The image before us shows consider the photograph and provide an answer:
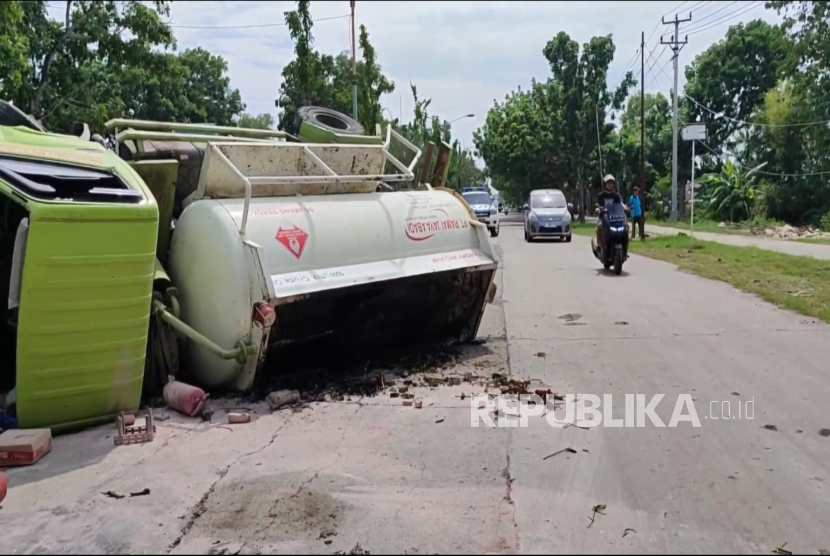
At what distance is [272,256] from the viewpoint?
5.84 meters

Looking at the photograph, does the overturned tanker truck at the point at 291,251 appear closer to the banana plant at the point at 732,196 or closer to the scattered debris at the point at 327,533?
the scattered debris at the point at 327,533

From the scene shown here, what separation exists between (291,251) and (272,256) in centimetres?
20

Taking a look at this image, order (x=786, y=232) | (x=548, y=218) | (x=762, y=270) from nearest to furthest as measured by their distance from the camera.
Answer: (x=762, y=270) < (x=548, y=218) < (x=786, y=232)

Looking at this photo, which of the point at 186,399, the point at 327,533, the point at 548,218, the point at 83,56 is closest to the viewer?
the point at 327,533

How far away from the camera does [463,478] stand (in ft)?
13.9

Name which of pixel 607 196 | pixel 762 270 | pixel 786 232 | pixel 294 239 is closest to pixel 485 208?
pixel 786 232

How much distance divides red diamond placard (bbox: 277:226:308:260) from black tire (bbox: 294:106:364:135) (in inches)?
110

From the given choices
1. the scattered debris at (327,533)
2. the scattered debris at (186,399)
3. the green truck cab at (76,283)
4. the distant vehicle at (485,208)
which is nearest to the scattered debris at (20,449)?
the green truck cab at (76,283)

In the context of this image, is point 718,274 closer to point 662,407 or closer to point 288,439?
point 662,407

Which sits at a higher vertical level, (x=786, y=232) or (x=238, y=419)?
(x=238, y=419)

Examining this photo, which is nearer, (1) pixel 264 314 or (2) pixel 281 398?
(1) pixel 264 314

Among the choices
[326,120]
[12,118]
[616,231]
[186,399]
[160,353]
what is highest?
[326,120]

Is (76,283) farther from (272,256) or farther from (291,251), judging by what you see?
(291,251)

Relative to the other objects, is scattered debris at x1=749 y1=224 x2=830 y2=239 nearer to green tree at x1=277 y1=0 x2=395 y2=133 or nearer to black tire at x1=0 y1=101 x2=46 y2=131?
green tree at x1=277 y1=0 x2=395 y2=133
